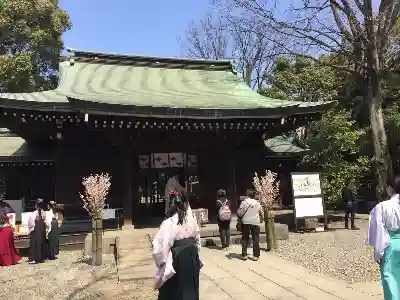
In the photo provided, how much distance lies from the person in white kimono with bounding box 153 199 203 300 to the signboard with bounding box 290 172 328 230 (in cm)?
823

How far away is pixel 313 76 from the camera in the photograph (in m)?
21.0

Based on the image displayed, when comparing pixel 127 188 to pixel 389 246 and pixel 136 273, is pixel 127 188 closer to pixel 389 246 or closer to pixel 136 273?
pixel 136 273

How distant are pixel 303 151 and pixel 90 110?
9.62 metres

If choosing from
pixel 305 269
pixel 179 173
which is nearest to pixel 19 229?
pixel 179 173

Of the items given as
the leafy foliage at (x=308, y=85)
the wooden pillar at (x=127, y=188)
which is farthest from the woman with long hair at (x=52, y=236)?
the leafy foliage at (x=308, y=85)

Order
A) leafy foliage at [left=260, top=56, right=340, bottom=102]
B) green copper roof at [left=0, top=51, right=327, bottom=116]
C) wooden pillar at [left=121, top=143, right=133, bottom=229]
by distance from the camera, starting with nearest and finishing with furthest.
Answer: wooden pillar at [left=121, top=143, right=133, bottom=229]
green copper roof at [left=0, top=51, right=327, bottom=116]
leafy foliage at [left=260, top=56, right=340, bottom=102]

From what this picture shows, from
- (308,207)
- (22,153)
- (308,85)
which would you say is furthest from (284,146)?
(22,153)

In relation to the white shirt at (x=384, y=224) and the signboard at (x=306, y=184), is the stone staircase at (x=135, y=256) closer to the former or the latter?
the white shirt at (x=384, y=224)

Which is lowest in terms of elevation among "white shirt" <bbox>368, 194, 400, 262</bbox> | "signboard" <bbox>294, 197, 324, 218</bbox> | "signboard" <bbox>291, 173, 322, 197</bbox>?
"signboard" <bbox>294, 197, 324, 218</bbox>

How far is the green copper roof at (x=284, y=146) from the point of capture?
1683 cm

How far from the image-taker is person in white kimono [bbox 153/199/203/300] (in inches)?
167

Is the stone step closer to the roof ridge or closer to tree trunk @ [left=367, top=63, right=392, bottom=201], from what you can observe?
tree trunk @ [left=367, top=63, right=392, bottom=201]

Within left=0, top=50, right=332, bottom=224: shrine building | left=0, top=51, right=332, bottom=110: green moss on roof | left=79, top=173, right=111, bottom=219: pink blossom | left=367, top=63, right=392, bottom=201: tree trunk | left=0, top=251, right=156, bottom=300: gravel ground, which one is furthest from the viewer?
left=367, top=63, right=392, bottom=201: tree trunk

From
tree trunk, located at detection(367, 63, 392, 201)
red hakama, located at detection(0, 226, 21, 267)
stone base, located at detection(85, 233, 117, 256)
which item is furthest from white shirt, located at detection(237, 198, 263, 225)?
tree trunk, located at detection(367, 63, 392, 201)
